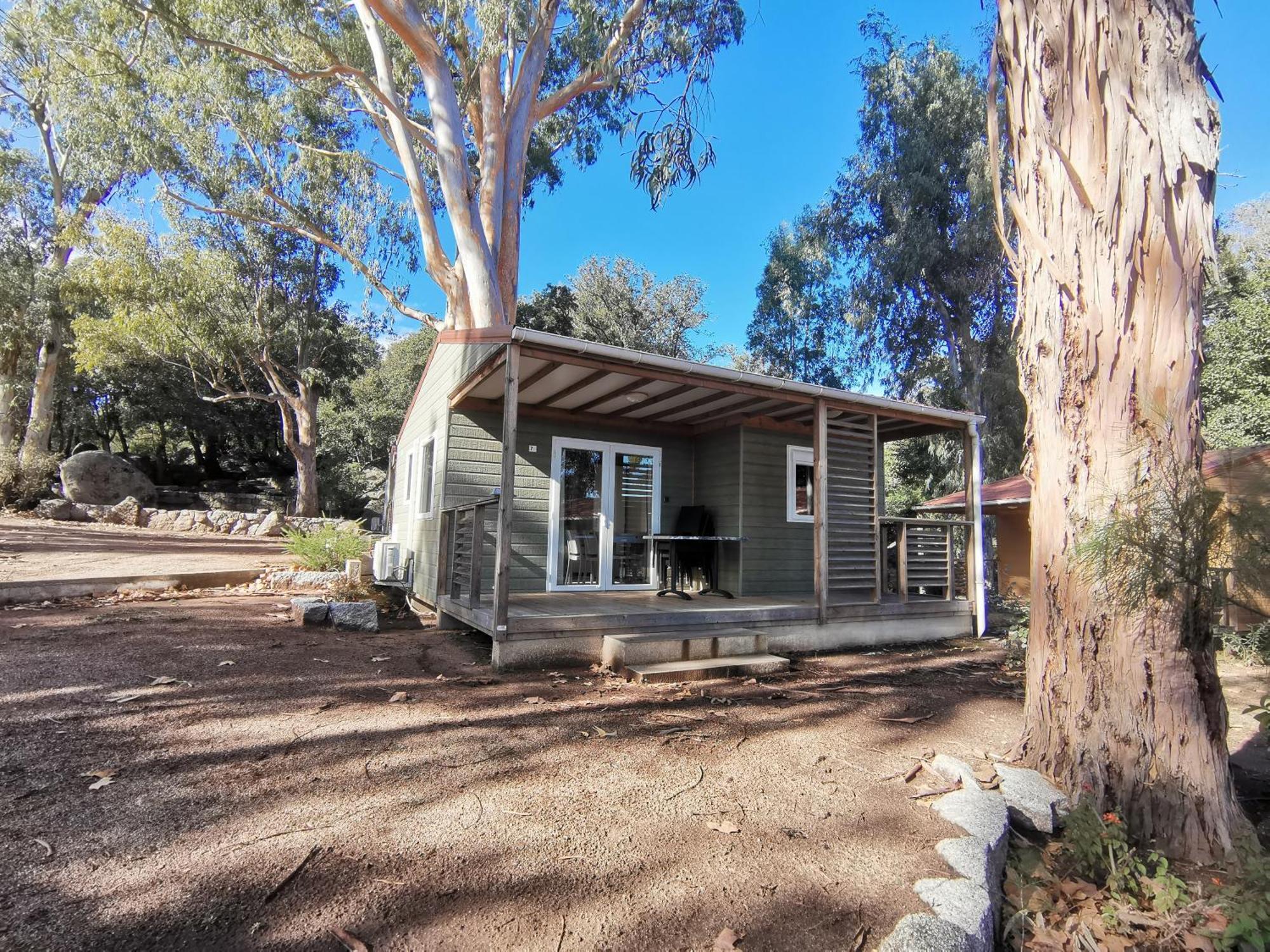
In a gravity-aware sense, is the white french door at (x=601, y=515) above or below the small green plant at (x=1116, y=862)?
above

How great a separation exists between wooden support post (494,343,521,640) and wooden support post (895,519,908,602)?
4372 millimetres

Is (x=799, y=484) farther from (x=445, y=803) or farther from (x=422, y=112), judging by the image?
(x=422, y=112)

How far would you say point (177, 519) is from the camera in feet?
49.2

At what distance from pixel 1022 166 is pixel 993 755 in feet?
9.84

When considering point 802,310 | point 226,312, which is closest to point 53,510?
point 226,312

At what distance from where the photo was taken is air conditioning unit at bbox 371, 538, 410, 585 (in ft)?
27.1

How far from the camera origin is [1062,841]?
2588 mm

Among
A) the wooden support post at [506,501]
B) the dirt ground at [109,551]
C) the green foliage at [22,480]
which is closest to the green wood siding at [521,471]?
the wooden support post at [506,501]

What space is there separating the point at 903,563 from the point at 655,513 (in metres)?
2.90

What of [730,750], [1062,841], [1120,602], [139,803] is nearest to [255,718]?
[139,803]

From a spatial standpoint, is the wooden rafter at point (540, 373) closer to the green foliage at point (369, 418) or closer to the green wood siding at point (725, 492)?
the green wood siding at point (725, 492)

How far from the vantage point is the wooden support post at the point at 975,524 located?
696 centimetres

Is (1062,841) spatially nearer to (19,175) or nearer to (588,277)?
(588,277)

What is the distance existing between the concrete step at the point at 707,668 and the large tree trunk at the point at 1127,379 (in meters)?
2.33
